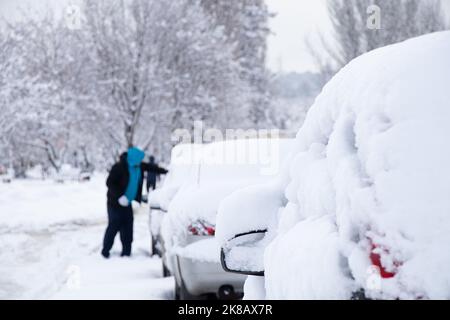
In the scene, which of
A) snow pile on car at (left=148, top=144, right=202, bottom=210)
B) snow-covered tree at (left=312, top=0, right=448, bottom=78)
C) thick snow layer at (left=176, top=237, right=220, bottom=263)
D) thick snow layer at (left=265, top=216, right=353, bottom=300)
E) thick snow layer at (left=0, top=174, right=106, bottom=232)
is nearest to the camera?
thick snow layer at (left=265, top=216, right=353, bottom=300)

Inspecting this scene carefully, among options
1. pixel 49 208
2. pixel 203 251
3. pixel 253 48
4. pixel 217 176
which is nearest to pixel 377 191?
pixel 203 251

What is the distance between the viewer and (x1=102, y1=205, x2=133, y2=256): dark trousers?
8062 mm

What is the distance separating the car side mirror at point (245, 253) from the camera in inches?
93.8

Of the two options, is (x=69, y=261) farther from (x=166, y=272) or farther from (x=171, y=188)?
(x=171, y=188)

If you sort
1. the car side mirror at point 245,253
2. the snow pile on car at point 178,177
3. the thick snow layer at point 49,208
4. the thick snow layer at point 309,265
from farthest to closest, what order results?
1. the thick snow layer at point 49,208
2. the snow pile on car at point 178,177
3. the car side mirror at point 245,253
4. the thick snow layer at point 309,265

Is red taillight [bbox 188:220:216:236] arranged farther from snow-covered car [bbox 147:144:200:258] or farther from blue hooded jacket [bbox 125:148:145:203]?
blue hooded jacket [bbox 125:148:145:203]

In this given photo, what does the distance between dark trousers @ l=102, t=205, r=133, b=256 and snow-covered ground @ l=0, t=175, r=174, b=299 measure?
0.82 ft

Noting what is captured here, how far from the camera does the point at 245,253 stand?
7.91 ft

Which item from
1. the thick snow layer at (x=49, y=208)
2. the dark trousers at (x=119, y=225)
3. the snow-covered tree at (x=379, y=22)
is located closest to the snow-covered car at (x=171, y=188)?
the dark trousers at (x=119, y=225)

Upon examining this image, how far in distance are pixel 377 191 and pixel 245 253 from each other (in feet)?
3.16

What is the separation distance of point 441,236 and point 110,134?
2574 centimetres

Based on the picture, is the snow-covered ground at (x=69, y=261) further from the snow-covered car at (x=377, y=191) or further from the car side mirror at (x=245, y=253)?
the snow-covered car at (x=377, y=191)

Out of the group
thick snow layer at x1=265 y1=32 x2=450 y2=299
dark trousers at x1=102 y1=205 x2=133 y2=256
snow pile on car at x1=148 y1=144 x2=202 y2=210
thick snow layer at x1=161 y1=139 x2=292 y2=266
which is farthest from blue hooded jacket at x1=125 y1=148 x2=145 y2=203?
thick snow layer at x1=265 y1=32 x2=450 y2=299
